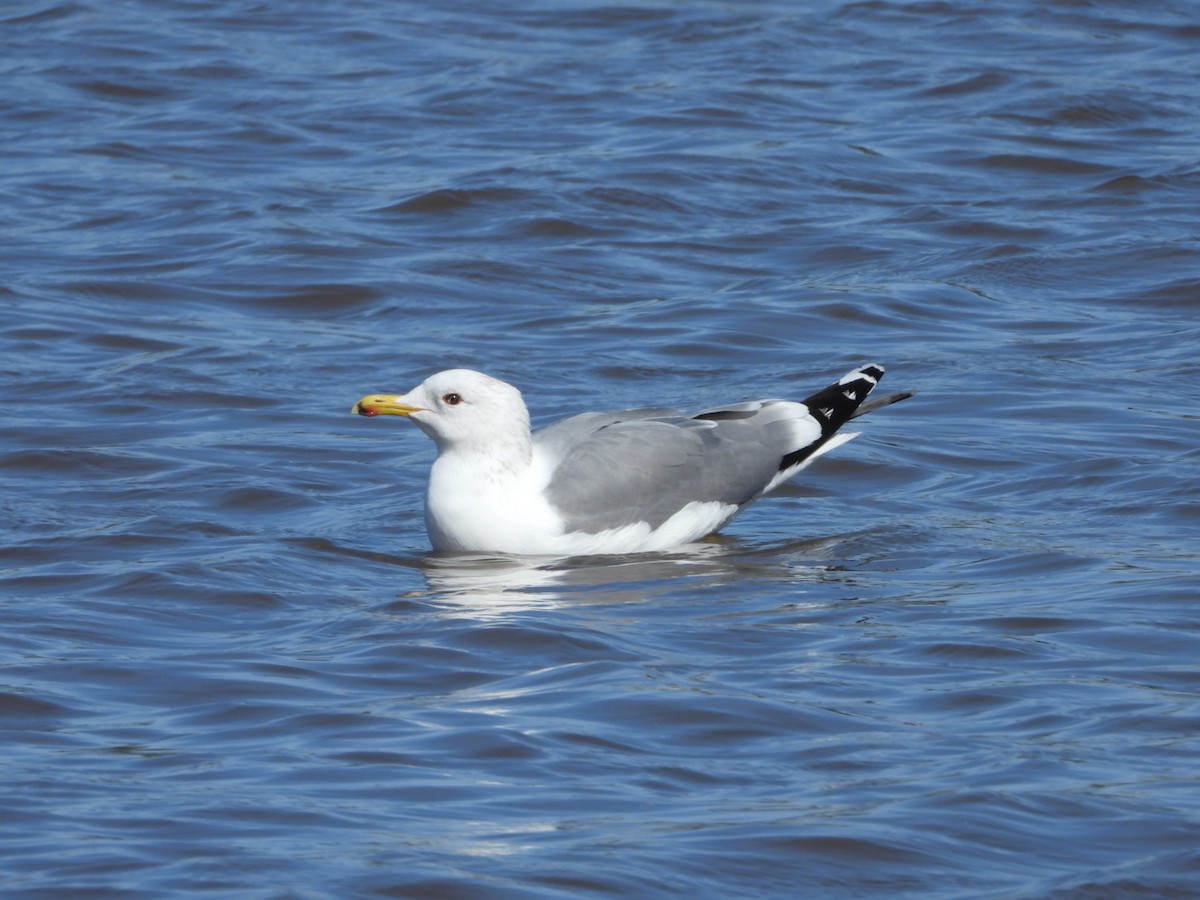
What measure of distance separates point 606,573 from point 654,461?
55cm

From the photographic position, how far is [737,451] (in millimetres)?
8602

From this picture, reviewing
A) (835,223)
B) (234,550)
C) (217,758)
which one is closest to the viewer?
(217,758)

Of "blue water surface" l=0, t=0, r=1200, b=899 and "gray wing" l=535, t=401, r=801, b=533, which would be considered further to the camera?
"gray wing" l=535, t=401, r=801, b=533

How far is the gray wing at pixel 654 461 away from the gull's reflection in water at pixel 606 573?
179 millimetres

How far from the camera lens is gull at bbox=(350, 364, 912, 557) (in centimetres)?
806

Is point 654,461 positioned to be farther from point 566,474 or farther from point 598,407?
point 598,407

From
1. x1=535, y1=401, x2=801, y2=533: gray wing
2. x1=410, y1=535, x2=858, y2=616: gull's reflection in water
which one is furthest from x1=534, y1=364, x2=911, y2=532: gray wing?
x1=410, y1=535, x2=858, y2=616: gull's reflection in water

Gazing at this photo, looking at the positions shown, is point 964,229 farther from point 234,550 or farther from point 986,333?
point 234,550

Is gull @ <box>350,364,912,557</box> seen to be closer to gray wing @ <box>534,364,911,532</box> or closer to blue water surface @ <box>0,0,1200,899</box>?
gray wing @ <box>534,364,911,532</box>

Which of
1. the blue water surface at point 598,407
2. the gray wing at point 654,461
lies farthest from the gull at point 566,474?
the blue water surface at point 598,407

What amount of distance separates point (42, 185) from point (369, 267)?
2715 mm

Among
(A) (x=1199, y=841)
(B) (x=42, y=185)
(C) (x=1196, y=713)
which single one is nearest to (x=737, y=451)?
(C) (x=1196, y=713)

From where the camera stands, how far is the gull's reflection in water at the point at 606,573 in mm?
7434

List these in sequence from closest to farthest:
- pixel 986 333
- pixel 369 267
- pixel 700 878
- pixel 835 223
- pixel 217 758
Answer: pixel 700 878
pixel 217 758
pixel 986 333
pixel 369 267
pixel 835 223
